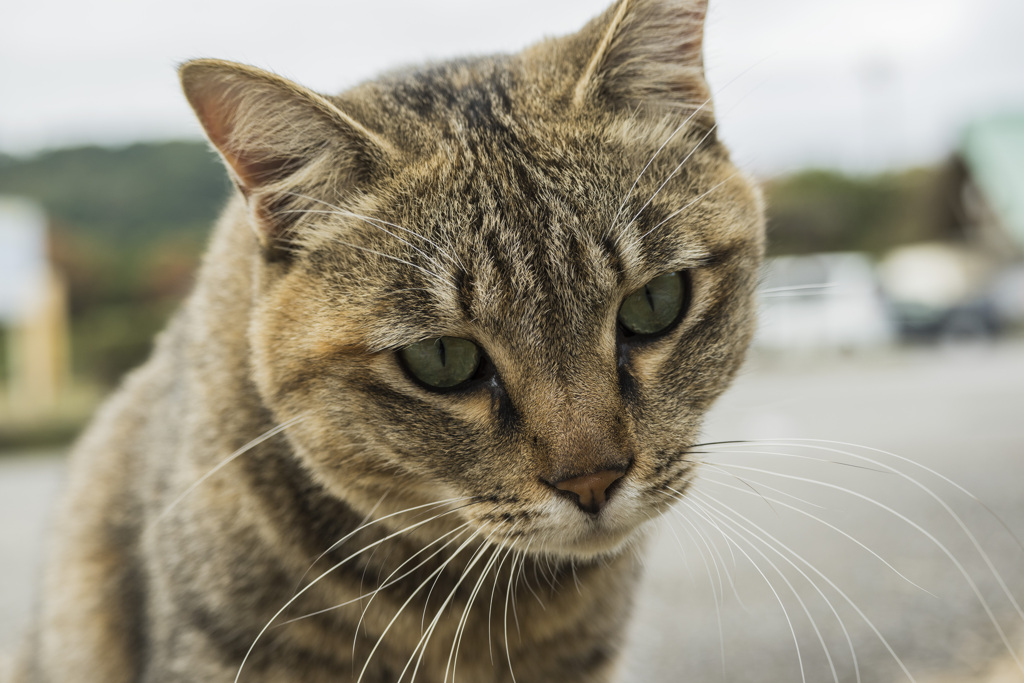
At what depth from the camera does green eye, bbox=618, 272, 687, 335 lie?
4.41 ft

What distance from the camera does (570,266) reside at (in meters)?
1.26

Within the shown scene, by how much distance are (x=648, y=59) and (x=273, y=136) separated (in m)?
0.73

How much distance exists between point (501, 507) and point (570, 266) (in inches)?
16.0

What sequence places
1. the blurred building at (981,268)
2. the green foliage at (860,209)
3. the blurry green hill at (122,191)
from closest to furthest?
the blurry green hill at (122,191), the blurred building at (981,268), the green foliage at (860,209)

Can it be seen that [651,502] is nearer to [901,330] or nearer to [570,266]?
[570,266]

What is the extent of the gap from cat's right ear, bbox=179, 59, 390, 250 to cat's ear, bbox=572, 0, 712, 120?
1.41 ft

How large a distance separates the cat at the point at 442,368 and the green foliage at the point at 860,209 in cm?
1473

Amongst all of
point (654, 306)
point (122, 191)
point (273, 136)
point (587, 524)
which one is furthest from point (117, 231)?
point (587, 524)

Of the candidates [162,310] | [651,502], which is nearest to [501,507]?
[651,502]

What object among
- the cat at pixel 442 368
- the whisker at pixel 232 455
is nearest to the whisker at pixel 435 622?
the cat at pixel 442 368

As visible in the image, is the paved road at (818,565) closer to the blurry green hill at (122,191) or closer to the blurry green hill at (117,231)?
Answer: the blurry green hill at (117,231)

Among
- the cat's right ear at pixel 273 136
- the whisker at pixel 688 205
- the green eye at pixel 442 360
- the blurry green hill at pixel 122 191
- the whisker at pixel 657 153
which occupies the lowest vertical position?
the green eye at pixel 442 360

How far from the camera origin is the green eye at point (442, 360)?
1.29m

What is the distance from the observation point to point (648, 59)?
1511 millimetres
